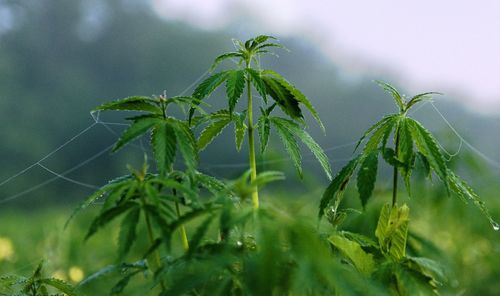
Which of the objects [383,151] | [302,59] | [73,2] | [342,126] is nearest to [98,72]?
[73,2]

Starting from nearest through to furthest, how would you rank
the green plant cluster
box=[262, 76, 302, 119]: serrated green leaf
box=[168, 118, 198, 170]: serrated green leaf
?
1. the green plant cluster
2. box=[168, 118, 198, 170]: serrated green leaf
3. box=[262, 76, 302, 119]: serrated green leaf

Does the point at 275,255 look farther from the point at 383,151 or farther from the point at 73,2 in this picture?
the point at 73,2

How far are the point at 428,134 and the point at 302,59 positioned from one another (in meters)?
13.3

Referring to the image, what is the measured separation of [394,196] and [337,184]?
0.36 feet

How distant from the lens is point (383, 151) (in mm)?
806

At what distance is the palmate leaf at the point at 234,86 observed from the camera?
765mm

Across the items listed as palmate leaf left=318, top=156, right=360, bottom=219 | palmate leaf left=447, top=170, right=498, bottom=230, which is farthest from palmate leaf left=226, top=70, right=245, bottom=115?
palmate leaf left=447, top=170, right=498, bottom=230

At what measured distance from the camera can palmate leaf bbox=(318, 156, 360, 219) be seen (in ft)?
2.54

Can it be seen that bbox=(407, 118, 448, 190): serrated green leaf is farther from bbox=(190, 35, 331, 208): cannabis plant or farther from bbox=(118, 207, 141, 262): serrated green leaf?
bbox=(118, 207, 141, 262): serrated green leaf

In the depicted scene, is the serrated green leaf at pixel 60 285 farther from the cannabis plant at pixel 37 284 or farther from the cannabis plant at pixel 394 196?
the cannabis plant at pixel 394 196

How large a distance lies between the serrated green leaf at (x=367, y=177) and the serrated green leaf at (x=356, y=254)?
66 millimetres

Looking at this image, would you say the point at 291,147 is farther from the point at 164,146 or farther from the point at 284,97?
the point at 164,146

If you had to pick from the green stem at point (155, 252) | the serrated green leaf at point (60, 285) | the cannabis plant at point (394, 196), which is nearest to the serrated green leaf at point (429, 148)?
the cannabis plant at point (394, 196)

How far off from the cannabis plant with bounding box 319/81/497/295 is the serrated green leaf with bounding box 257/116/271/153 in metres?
0.09
